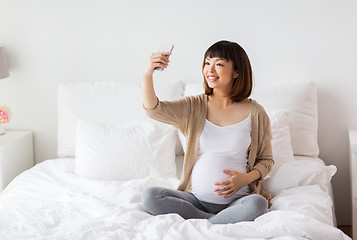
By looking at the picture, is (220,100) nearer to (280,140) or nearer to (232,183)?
(232,183)

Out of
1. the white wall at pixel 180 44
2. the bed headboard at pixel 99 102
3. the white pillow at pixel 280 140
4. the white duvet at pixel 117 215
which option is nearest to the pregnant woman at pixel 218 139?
the white duvet at pixel 117 215

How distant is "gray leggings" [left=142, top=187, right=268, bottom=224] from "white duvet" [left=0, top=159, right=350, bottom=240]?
0.06 m

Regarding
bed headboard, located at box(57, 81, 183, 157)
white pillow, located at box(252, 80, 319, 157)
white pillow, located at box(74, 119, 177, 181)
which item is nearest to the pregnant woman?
white pillow, located at box(74, 119, 177, 181)

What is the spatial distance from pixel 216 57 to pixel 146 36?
37.7 inches

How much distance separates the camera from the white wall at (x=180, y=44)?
299 cm

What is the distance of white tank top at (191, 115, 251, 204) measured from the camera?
2211mm

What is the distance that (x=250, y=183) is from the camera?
2275 mm

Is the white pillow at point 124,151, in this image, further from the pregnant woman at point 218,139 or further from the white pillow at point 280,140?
the pregnant woman at point 218,139

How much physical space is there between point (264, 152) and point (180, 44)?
994 mm

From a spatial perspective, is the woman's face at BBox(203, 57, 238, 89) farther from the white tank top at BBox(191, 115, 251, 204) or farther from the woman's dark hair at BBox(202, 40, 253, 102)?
the white tank top at BBox(191, 115, 251, 204)

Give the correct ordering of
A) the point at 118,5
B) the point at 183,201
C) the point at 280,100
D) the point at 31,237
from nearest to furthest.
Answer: the point at 31,237, the point at 183,201, the point at 280,100, the point at 118,5

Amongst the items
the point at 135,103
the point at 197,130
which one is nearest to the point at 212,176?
the point at 197,130

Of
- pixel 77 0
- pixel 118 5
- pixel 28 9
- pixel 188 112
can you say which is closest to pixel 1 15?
pixel 28 9

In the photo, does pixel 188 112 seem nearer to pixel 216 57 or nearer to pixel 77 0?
pixel 216 57
